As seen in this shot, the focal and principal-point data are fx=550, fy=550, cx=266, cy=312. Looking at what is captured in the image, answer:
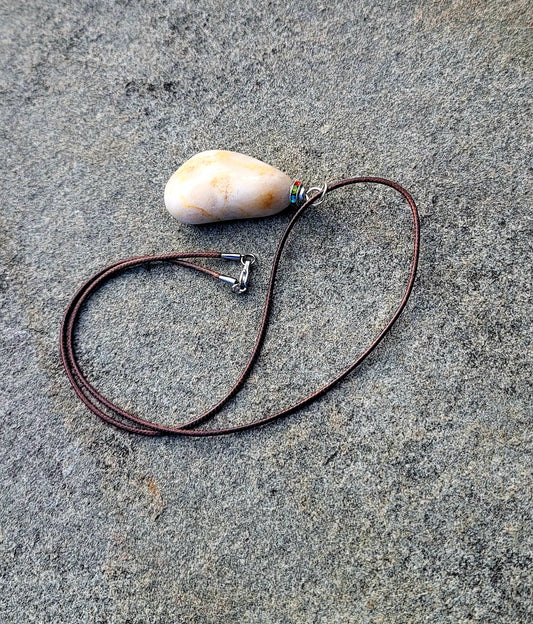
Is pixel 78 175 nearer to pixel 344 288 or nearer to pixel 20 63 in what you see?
pixel 20 63

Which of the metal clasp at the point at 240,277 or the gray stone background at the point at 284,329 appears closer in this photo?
the gray stone background at the point at 284,329

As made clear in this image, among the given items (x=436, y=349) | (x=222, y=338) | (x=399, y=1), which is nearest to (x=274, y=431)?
(x=222, y=338)

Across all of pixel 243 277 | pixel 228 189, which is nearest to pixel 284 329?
pixel 243 277

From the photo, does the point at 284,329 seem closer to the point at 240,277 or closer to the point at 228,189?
the point at 240,277

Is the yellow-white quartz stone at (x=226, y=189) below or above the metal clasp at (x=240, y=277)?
above
